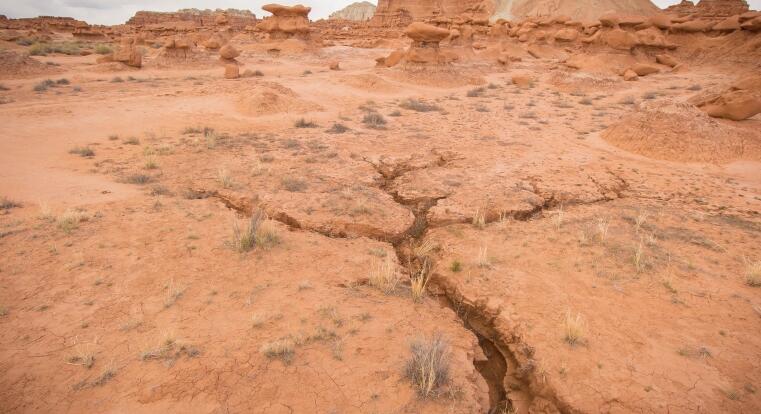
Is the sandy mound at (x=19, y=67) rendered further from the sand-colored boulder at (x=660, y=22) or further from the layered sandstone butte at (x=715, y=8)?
the layered sandstone butte at (x=715, y=8)

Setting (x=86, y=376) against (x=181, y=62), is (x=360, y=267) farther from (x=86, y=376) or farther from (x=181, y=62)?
(x=181, y=62)

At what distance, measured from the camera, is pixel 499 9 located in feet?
216

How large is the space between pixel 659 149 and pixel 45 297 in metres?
9.34

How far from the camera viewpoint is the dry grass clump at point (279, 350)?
2.68 m

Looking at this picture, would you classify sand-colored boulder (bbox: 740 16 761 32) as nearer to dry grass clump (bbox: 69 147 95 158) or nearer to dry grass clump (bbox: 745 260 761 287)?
dry grass clump (bbox: 745 260 761 287)

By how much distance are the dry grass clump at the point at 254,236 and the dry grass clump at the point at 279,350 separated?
1.47 metres

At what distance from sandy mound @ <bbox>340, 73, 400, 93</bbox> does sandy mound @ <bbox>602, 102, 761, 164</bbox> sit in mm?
8088

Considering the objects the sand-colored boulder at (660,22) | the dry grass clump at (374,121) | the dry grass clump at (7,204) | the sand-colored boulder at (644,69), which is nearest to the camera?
the dry grass clump at (7,204)

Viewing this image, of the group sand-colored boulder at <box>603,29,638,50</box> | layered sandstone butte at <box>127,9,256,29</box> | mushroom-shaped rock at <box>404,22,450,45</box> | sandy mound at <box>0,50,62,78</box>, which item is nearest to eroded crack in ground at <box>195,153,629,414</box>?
mushroom-shaped rock at <box>404,22,450,45</box>

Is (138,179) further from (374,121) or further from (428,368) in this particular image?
(374,121)

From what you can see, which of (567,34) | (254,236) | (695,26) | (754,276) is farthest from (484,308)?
(567,34)

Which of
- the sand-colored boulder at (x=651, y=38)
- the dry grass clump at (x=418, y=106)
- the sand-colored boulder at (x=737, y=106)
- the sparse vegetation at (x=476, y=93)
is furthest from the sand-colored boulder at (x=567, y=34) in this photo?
the sand-colored boulder at (x=737, y=106)

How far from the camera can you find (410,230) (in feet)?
15.6

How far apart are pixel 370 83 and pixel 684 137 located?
967 centimetres
